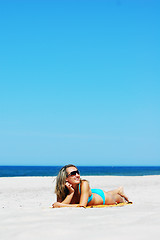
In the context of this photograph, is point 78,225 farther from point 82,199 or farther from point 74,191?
point 74,191

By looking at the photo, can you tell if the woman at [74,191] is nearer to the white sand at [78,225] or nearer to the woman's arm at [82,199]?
the woman's arm at [82,199]

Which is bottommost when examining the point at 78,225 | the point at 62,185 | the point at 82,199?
the point at 78,225

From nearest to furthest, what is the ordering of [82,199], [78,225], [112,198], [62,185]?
1. [78,225]
2. [82,199]
3. [62,185]
4. [112,198]

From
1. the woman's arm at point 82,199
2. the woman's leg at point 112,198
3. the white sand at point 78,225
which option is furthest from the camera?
the woman's leg at point 112,198

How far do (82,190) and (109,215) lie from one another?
1228mm

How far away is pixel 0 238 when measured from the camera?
9.52 feet

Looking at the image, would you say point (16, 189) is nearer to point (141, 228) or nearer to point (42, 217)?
point (42, 217)

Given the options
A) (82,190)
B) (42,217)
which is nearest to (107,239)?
(42,217)

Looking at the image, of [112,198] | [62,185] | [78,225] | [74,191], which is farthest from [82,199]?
[78,225]

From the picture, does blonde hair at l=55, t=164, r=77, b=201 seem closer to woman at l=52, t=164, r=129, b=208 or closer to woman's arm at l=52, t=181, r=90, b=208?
A: woman at l=52, t=164, r=129, b=208

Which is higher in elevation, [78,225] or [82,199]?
[82,199]

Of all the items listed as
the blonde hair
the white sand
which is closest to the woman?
the blonde hair

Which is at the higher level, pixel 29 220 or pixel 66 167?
pixel 66 167

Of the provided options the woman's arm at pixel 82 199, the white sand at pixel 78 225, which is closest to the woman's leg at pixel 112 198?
the woman's arm at pixel 82 199
